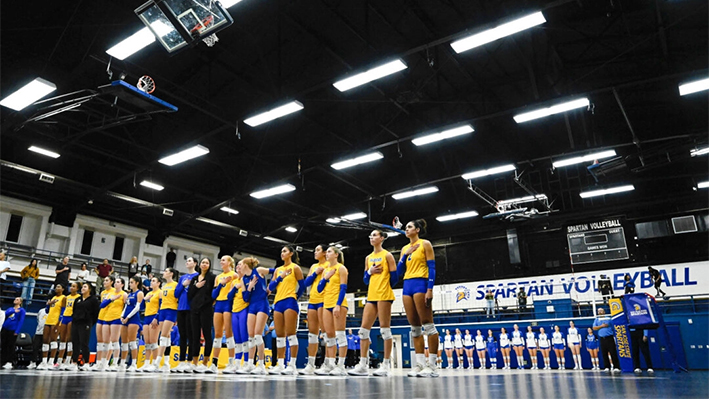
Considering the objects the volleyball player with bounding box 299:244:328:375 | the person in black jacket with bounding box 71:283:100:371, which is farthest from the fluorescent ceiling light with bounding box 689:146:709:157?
the person in black jacket with bounding box 71:283:100:371

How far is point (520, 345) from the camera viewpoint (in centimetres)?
1714

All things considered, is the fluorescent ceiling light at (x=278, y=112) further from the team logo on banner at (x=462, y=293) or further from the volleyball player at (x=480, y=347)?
the team logo on banner at (x=462, y=293)

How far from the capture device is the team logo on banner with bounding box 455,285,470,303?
2338 cm

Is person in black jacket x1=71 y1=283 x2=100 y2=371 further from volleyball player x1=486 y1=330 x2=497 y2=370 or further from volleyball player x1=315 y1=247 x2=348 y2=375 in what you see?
volleyball player x1=486 y1=330 x2=497 y2=370

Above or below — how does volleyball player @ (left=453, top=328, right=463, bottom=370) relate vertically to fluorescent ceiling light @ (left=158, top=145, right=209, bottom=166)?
below

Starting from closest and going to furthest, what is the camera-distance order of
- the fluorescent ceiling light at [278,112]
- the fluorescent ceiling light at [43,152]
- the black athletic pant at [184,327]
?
the black athletic pant at [184,327] < the fluorescent ceiling light at [278,112] < the fluorescent ceiling light at [43,152]

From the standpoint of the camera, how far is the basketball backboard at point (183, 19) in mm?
7535

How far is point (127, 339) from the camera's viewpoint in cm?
838

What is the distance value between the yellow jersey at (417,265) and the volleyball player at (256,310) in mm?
2146

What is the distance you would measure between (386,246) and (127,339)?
67.8 ft

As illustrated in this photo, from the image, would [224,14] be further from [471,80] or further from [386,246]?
[386,246]

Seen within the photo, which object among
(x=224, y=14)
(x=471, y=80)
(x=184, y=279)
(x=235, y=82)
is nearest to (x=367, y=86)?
(x=471, y=80)

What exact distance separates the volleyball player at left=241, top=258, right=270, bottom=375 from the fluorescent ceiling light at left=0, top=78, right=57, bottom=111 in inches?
346

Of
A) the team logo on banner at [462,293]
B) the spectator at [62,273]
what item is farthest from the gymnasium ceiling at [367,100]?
the team logo on banner at [462,293]
